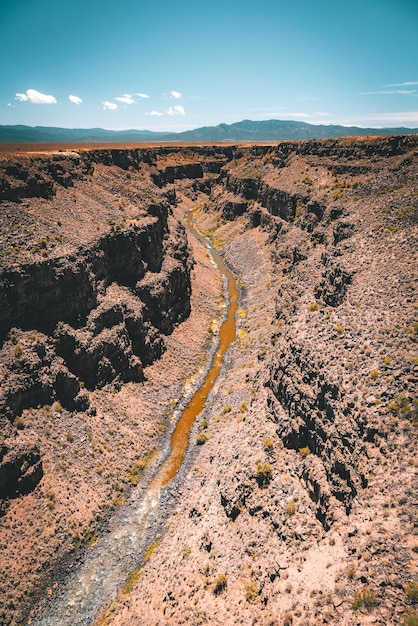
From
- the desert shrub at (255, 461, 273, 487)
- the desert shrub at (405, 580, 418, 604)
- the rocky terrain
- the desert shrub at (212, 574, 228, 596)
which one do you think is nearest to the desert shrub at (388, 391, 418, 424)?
the rocky terrain

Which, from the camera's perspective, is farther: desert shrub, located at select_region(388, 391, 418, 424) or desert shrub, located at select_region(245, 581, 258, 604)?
desert shrub, located at select_region(388, 391, 418, 424)

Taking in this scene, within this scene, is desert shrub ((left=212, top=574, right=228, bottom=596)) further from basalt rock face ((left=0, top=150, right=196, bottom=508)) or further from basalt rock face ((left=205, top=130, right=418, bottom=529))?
basalt rock face ((left=0, top=150, right=196, bottom=508))

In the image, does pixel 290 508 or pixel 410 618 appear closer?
pixel 410 618

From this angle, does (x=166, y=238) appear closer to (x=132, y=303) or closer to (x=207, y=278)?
(x=207, y=278)

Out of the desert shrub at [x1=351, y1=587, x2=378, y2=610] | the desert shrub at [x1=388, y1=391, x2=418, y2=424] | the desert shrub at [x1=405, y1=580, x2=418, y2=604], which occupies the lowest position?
the desert shrub at [x1=351, y1=587, x2=378, y2=610]

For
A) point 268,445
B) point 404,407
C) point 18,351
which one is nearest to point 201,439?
point 268,445

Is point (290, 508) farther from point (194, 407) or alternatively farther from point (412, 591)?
point (194, 407)
